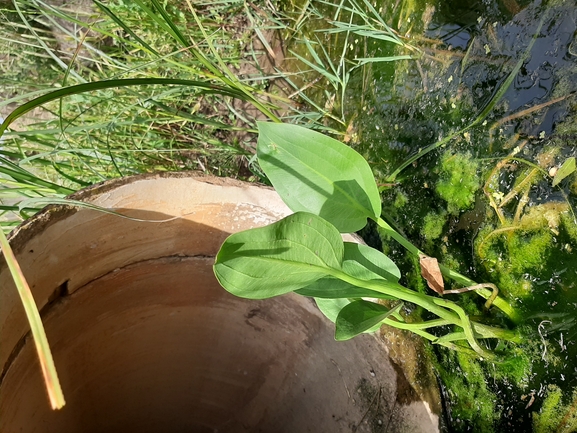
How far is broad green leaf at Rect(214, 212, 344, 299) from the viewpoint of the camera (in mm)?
559

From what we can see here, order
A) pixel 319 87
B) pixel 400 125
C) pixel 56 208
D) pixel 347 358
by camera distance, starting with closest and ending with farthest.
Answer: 1. pixel 56 208
2. pixel 347 358
3. pixel 400 125
4. pixel 319 87

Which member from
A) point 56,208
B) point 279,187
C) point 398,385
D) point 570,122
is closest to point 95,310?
point 56,208

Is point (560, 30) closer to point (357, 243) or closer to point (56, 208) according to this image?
point (357, 243)

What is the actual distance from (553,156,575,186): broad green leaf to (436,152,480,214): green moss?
0.41ft

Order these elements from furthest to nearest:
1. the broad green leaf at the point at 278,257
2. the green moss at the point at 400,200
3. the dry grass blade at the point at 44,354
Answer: the green moss at the point at 400,200 → the broad green leaf at the point at 278,257 → the dry grass blade at the point at 44,354

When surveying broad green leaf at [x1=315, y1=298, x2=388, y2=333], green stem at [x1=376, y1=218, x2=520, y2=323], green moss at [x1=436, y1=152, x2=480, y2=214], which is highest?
green moss at [x1=436, y1=152, x2=480, y2=214]

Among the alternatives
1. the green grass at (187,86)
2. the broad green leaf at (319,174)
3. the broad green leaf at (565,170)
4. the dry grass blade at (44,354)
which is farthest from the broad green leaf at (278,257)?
the green grass at (187,86)

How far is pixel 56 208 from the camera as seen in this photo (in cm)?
67

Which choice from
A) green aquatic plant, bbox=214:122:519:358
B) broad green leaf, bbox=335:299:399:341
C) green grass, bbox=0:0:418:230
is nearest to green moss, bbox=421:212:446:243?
green aquatic plant, bbox=214:122:519:358

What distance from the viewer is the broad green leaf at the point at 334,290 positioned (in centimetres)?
62

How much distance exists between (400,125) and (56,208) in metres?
0.64

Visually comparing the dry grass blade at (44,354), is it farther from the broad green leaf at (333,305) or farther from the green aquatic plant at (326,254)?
the broad green leaf at (333,305)

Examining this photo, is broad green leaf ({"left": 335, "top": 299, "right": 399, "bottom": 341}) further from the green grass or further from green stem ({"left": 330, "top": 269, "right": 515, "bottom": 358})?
the green grass

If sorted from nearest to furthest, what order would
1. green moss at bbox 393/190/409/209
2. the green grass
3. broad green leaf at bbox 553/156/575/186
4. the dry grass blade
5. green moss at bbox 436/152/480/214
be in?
the dry grass blade → broad green leaf at bbox 553/156/575/186 → green moss at bbox 436/152/480/214 → green moss at bbox 393/190/409/209 → the green grass
